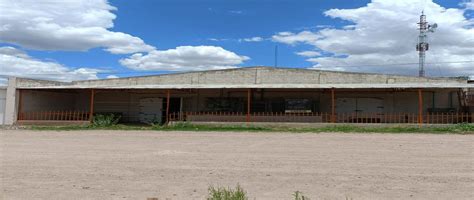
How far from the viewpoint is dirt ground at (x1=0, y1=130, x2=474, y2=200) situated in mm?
6684

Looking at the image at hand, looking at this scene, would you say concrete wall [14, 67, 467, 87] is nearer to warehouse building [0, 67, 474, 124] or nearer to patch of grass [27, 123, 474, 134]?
warehouse building [0, 67, 474, 124]

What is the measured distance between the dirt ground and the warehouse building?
34.4 ft

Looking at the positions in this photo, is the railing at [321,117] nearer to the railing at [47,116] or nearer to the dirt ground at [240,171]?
the railing at [47,116]

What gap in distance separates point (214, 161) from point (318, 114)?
47.7 feet

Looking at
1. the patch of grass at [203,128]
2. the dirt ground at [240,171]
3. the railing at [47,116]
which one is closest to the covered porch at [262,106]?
the railing at [47,116]

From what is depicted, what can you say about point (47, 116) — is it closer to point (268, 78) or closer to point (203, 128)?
point (203, 128)

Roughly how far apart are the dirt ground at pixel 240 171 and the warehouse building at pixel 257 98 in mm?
10477

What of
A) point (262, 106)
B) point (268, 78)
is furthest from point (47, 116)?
point (268, 78)

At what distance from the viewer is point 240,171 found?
8.50 meters

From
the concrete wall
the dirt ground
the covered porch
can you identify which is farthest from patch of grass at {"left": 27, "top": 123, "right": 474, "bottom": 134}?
the dirt ground

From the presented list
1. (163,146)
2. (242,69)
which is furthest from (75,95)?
(163,146)

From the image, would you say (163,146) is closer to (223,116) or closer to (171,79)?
(223,116)

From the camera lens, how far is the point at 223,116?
78.1 ft

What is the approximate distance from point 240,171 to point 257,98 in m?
17.3
